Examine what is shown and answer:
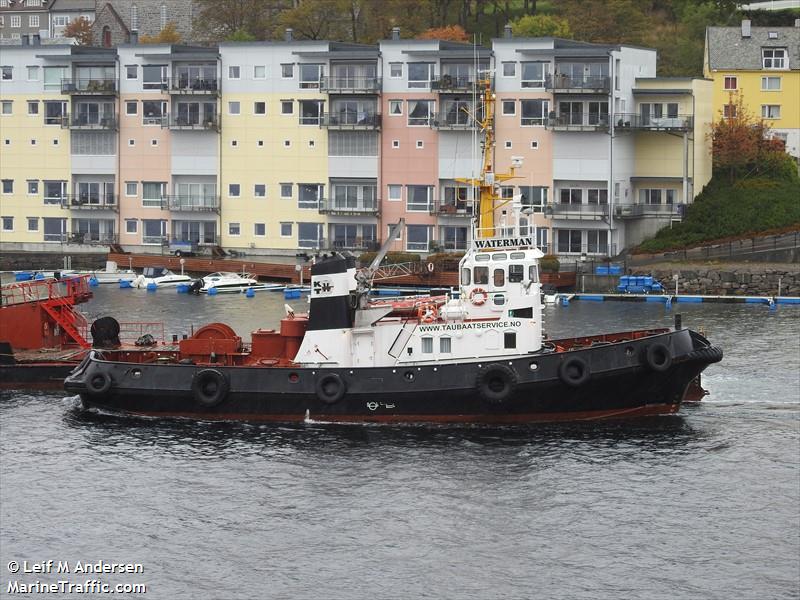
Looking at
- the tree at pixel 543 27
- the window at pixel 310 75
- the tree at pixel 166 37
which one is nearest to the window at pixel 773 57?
the tree at pixel 543 27

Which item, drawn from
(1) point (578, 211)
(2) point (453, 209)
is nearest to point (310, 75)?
(2) point (453, 209)

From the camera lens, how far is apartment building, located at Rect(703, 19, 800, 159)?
3371 inches

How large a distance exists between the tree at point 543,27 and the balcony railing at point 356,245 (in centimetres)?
2071

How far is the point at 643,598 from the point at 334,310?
15.4 meters

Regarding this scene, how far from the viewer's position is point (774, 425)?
1615 inches

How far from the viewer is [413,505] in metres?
33.7

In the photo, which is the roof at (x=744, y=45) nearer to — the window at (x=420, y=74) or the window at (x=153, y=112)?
the window at (x=420, y=74)

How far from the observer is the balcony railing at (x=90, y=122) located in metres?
85.2

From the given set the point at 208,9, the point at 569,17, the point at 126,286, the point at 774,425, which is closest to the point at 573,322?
the point at 774,425

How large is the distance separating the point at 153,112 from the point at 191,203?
5916 millimetres

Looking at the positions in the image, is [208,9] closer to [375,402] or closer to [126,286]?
[126,286]

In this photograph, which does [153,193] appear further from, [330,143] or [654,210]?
[654,210]

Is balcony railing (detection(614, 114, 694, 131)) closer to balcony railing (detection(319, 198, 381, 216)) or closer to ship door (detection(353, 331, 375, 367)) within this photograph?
balcony railing (detection(319, 198, 381, 216))

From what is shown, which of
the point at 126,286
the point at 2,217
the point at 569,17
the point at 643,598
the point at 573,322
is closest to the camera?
the point at 643,598
